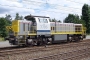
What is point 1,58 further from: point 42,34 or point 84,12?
point 84,12

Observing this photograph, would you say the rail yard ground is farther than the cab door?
No

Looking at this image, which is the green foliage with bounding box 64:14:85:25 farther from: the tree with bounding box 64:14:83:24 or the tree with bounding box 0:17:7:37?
the tree with bounding box 0:17:7:37

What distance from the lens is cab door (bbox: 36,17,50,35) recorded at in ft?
68.9

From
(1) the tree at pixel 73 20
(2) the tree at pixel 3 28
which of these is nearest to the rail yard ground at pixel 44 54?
(2) the tree at pixel 3 28

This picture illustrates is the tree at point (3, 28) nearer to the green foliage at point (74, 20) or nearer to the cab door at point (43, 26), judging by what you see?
the green foliage at point (74, 20)

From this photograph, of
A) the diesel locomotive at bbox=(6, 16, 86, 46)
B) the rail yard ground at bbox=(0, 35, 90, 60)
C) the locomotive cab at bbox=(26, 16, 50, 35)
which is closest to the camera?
the rail yard ground at bbox=(0, 35, 90, 60)

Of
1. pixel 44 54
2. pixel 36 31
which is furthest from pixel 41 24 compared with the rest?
pixel 44 54

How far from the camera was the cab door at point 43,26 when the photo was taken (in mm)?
21000

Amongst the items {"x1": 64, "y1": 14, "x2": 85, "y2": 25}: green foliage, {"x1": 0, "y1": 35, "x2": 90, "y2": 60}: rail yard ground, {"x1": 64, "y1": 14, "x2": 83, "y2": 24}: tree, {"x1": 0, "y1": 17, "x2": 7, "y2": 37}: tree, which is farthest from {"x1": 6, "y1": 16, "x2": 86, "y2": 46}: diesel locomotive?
{"x1": 64, "y1": 14, "x2": 83, "y2": 24}: tree

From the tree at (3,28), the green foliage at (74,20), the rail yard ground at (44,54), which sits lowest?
the rail yard ground at (44,54)

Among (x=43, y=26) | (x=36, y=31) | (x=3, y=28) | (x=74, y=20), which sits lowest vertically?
(x=3, y=28)

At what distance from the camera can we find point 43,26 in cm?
2133

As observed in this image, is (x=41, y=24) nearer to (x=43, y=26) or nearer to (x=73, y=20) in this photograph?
(x=43, y=26)

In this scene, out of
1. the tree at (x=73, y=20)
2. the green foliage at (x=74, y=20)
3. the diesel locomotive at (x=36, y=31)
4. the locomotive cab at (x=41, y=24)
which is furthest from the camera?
the tree at (x=73, y=20)
